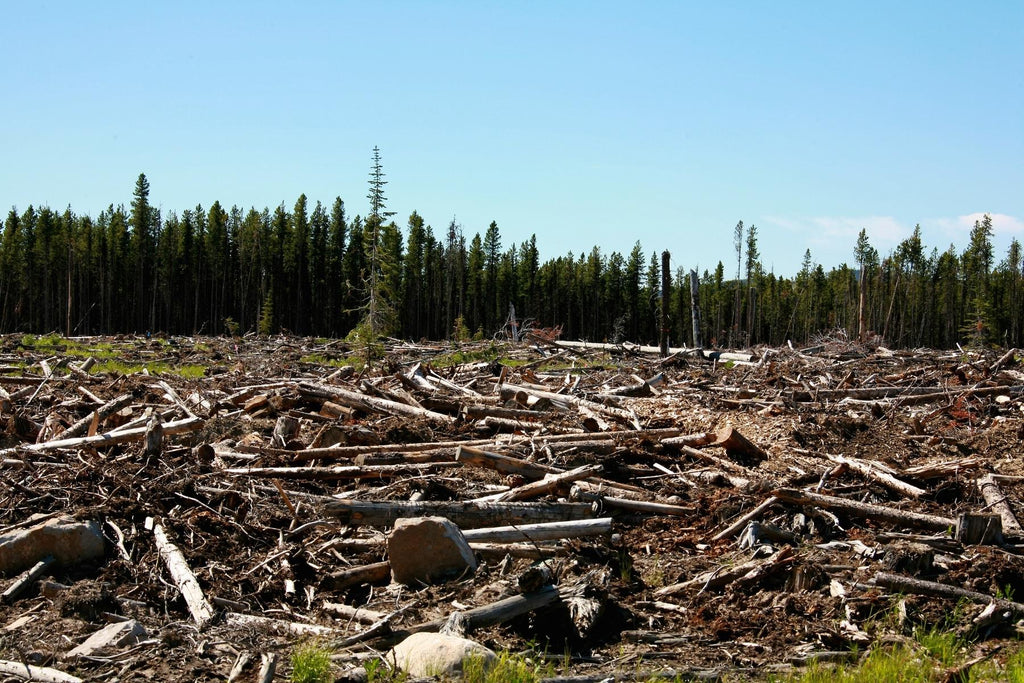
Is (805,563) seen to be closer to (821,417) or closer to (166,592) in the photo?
(166,592)

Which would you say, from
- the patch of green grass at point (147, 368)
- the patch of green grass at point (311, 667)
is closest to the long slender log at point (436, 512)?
the patch of green grass at point (311, 667)

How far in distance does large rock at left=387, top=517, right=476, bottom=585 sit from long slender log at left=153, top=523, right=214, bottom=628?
4.13 ft

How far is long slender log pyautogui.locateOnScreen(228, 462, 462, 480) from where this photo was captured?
295 inches

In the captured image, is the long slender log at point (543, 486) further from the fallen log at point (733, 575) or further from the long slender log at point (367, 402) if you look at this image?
the long slender log at point (367, 402)

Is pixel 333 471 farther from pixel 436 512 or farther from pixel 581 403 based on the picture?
pixel 581 403

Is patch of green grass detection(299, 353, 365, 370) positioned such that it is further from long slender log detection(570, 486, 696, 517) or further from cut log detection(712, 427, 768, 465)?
long slender log detection(570, 486, 696, 517)

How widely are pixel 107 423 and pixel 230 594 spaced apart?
16.2 ft

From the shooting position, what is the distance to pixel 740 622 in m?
5.07

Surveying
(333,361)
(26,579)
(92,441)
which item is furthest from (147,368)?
(26,579)

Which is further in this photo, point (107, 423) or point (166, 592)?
point (107, 423)

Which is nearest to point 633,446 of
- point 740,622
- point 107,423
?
point 740,622

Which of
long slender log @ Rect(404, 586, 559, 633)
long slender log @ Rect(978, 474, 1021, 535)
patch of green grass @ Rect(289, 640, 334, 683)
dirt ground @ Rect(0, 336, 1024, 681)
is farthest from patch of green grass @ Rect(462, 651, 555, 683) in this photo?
long slender log @ Rect(978, 474, 1021, 535)

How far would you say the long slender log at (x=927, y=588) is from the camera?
524 cm

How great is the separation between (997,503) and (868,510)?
49.0 inches
